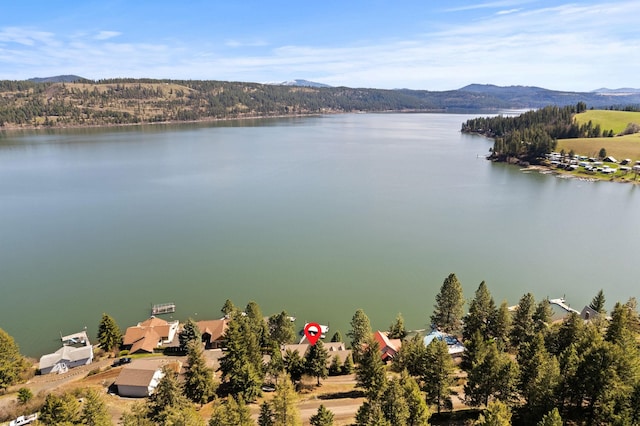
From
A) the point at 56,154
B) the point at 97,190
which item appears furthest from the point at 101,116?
the point at 97,190

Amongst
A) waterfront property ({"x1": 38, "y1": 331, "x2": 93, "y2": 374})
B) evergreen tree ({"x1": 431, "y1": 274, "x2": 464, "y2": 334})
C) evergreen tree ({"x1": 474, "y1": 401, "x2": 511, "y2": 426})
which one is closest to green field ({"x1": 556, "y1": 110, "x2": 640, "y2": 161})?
evergreen tree ({"x1": 431, "y1": 274, "x2": 464, "y2": 334})

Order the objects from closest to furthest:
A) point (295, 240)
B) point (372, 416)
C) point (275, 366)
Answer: point (372, 416), point (275, 366), point (295, 240)

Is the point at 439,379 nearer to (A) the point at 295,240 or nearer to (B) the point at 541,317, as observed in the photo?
(B) the point at 541,317

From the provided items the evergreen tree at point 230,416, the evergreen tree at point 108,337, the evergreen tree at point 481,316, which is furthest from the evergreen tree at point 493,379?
the evergreen tree at point 108,337

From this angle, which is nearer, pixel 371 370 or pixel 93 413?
pixel 93 413

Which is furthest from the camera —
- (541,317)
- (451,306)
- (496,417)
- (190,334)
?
(451,306)

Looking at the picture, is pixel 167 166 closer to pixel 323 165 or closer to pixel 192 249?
pixel 323 165

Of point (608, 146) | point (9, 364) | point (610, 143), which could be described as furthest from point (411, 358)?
point (610, 143)

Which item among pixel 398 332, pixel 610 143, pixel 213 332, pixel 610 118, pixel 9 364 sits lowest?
pixel 213 332
